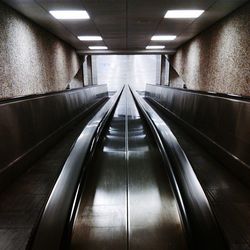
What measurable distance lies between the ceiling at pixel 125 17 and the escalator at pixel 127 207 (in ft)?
11.6

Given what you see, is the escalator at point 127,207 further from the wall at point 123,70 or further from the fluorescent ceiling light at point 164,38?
the wall at point 123,70

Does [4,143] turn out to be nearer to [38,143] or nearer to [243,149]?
[38,143]

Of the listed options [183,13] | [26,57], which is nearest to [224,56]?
[183,13]

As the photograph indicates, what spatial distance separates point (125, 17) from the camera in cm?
605

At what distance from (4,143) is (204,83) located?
729 cm

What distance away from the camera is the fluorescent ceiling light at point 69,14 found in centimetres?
565

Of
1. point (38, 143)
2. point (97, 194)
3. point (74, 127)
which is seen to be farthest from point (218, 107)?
point (74, 127)

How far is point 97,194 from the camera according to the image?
226 cm

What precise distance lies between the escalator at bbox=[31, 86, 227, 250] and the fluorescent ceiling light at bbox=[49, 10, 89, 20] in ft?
13.3

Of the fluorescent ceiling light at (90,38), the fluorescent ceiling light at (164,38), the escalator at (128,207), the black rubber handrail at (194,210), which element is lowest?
the escalator at (128,207)

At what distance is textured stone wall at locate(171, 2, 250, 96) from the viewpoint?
5215 mm

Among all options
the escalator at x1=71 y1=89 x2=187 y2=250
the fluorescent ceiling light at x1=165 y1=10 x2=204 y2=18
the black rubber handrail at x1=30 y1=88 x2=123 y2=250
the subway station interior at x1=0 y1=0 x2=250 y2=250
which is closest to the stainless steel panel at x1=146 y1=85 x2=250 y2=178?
the subway station interior at x1=0 y1=0 x2=250 y2=250

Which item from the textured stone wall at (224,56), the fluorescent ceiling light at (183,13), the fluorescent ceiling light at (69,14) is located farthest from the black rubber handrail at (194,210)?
the fluorescent ceiling light at (69,14)

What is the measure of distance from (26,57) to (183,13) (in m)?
4.57
